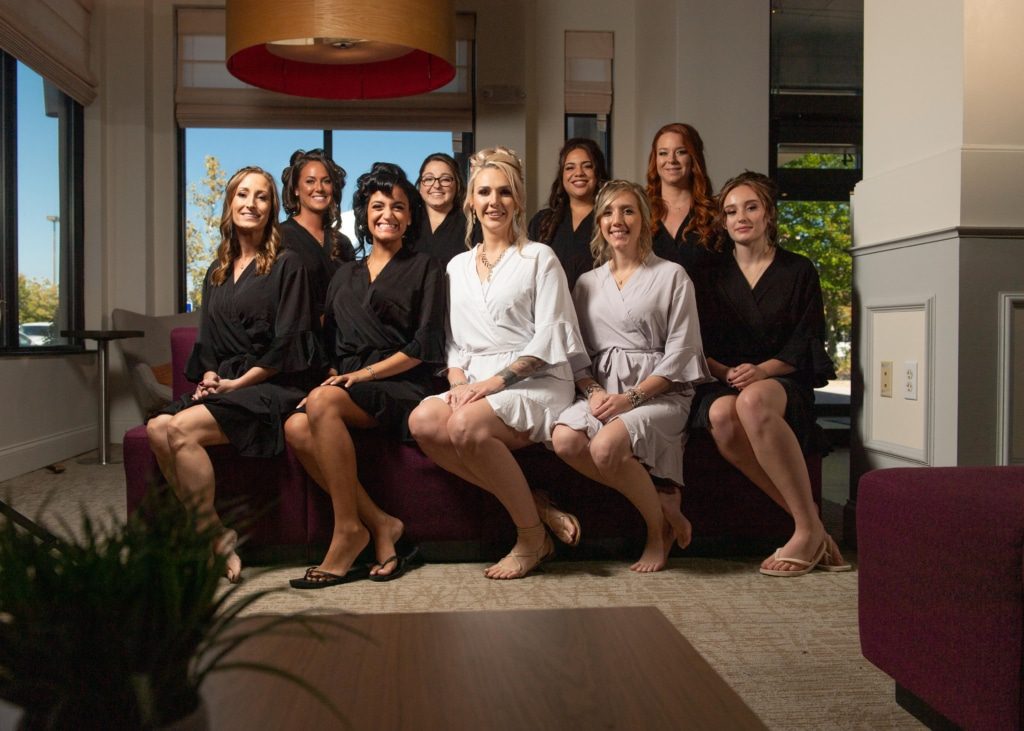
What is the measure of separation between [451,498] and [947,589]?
1.77 m

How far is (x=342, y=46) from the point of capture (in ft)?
13.2

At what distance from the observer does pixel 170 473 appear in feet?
9.50

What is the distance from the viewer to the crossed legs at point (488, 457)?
110 inches

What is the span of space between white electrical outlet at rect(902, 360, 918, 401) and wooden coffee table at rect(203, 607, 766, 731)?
6.37ft

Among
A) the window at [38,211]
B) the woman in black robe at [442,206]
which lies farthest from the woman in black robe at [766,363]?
the window at [38,211]

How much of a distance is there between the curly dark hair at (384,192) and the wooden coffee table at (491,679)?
2033 millimetres

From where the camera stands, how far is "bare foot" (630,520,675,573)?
9.56 feet

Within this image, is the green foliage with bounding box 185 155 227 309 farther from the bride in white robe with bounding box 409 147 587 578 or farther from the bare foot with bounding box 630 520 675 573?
the bare foot with bounding box 630 520 675 573

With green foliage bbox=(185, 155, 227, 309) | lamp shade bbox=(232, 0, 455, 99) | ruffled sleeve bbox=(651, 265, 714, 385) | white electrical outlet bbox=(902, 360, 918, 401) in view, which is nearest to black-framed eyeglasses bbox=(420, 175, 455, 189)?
lamp shade bbox=(232, 0, 455, 99)

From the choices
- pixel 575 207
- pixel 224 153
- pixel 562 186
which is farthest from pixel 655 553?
pixel 224 153

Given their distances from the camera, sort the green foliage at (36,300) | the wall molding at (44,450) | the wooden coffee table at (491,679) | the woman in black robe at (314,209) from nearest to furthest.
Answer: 1. the wooden coffee table at (491,679)
2. the woman in black robe at (314,209)
3. the wall molding at (44,450)
4. the green foliage at (36,300)

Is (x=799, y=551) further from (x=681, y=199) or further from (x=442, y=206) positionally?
A: (x=442, y=206)

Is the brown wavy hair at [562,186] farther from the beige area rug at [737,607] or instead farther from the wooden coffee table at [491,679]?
the wooden coffee table at [491,679]

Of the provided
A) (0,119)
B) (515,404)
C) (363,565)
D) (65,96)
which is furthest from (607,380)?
(65,96)
